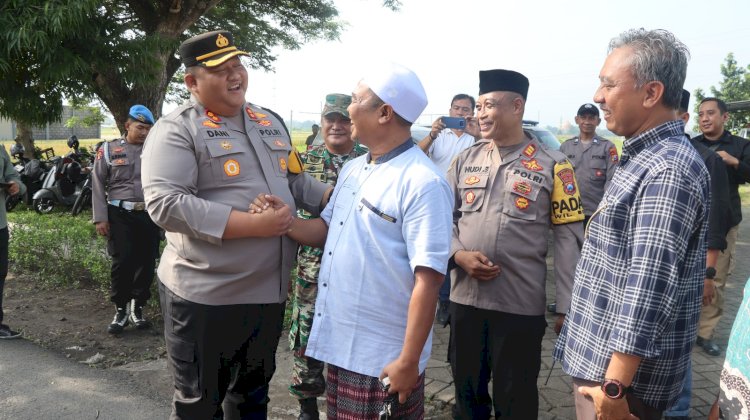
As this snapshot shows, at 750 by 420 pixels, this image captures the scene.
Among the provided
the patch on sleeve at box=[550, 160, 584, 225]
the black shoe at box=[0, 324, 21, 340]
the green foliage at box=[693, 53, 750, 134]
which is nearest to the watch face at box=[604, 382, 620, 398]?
the patch on sleeve at box=[550, 160, 584, 225]

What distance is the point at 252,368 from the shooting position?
8.09 ft

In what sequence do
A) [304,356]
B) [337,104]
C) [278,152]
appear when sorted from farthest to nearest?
[337,104]
[304,356]
[278,152]

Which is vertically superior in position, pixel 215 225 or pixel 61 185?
pixel 215 225

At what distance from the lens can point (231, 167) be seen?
2.22m

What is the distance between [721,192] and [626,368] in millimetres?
2756

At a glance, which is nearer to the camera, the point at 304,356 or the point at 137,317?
the point at 304,356

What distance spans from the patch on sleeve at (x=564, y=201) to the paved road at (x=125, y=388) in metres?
0.97

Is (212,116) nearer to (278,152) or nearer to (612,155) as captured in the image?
(278,152)

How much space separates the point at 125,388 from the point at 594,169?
4988 mm

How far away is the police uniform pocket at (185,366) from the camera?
227cm

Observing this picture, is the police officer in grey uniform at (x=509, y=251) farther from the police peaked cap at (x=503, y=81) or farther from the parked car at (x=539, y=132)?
the parked car at (x=539, y=132)

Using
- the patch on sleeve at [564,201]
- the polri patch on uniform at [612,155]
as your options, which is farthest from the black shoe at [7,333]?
the polri patch on uniform at [612,155]

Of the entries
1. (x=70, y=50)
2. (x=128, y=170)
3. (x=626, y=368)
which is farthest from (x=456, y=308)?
(x=70, y=50)

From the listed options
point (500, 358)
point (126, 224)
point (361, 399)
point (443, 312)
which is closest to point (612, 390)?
point (361, 399)
